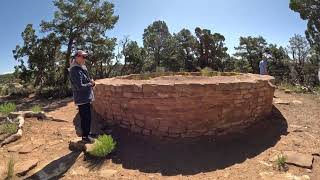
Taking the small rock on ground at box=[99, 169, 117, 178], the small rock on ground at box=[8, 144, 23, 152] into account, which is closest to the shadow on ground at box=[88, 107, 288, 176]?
the small rock on ground at box=[99, 169, 117, 178]

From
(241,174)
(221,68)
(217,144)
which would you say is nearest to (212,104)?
(217,144)

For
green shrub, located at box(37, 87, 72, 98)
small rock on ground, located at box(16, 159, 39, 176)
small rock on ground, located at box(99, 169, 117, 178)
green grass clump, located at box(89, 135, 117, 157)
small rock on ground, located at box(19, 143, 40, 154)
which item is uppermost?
green shrub, located at box(37, 87, 72, 98)

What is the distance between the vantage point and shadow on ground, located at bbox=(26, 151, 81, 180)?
15.8 feet

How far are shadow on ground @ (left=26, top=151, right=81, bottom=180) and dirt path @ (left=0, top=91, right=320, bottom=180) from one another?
0.05 feet

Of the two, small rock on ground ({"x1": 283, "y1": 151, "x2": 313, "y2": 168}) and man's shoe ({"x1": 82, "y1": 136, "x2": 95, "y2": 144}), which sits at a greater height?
man's shoe ({"x1": 82, "y1": 136, "x2": 95, "y2": 144})

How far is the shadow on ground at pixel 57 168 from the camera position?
190 inches

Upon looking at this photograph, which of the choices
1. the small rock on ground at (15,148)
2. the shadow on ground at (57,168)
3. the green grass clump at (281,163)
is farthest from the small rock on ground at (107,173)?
the green grass clump at (281,163)

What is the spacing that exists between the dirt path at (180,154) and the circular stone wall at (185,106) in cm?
21

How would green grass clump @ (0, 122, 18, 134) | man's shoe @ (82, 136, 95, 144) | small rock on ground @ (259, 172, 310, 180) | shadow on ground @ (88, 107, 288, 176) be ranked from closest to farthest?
1. small rock on ground @ (259, 172, 310, 180)
2. shadow on ground @ (88, 107, 288, 176)
3. man's shoe @ (82, 136, 95, 144)
4. green grass clump @ (0, 122, 18, 134)

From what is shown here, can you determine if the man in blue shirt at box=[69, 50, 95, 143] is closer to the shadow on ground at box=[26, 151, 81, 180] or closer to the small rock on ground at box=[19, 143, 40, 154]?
the shadow on ground at box=[26, 151, 81, 180]

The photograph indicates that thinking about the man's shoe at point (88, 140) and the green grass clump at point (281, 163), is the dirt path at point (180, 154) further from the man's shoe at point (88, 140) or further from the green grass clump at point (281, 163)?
the man's shoe at point (88, 140)

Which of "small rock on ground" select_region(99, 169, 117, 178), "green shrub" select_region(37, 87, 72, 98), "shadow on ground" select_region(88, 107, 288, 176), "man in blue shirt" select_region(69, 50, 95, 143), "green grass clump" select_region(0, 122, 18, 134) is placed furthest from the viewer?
"green shrub" select_region(37, 87, 72, 98)

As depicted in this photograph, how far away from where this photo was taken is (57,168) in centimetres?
502

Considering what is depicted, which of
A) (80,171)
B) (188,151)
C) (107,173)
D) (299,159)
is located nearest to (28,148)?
(80,171)
